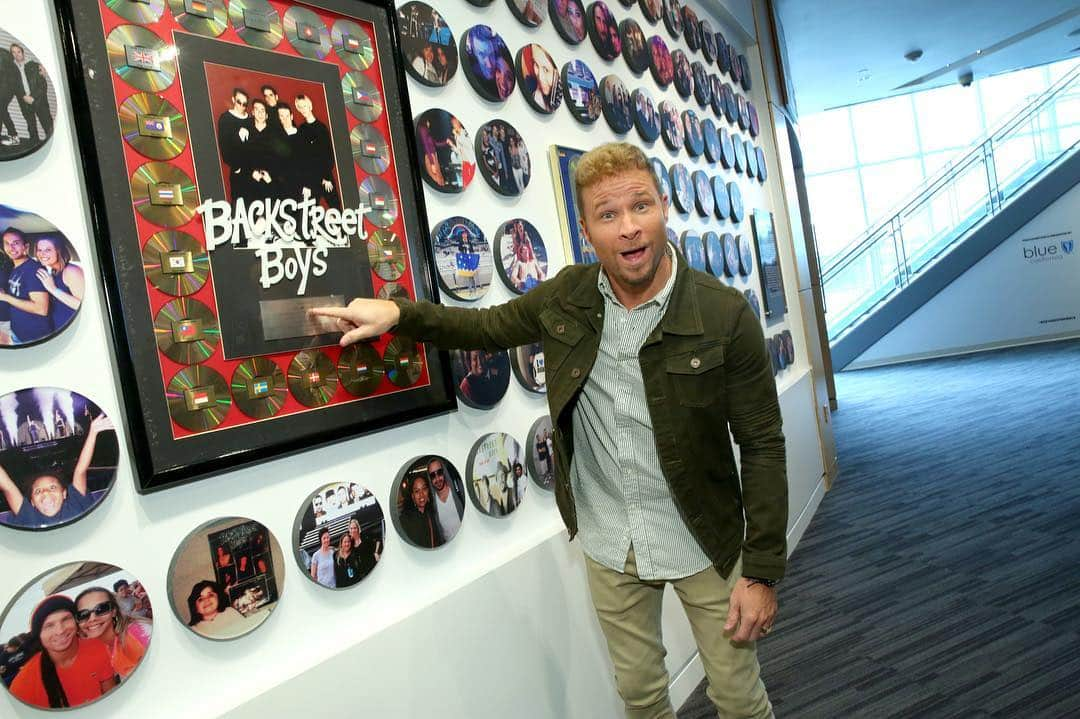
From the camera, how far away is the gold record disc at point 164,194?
127 cm

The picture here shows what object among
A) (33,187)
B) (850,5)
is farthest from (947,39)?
(33,187)

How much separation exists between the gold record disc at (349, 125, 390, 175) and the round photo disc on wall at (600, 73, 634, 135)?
4.06 feet

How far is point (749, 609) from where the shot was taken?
1576mm

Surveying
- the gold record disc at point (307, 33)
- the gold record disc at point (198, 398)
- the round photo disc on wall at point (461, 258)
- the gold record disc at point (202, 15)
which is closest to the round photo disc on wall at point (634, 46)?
the round photo disc on wall at point (461, 258)

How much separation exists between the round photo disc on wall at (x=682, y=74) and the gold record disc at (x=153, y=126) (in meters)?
2.61

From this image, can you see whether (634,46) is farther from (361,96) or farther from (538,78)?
(361,96)

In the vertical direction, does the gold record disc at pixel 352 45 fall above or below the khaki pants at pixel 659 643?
above

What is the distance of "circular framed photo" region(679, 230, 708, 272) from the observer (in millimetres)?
3273

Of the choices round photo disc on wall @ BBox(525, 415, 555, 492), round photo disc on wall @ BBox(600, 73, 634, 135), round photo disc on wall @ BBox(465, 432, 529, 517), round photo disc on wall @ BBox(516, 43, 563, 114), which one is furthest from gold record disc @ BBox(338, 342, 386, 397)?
round photo disc on wall @ BBox(600, 73, 634, 135)

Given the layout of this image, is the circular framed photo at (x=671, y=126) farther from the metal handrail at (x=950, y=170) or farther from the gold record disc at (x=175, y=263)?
the metal handrail at (x=950, y=170)

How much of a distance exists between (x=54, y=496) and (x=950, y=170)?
12119mm

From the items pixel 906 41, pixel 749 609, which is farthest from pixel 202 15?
pixel 906 41

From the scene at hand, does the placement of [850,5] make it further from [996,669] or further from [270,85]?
[270,85]

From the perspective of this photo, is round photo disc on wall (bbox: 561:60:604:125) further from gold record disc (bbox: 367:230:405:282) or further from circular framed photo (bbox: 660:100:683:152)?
gold record disc (bbox: 367:230:405:282)
